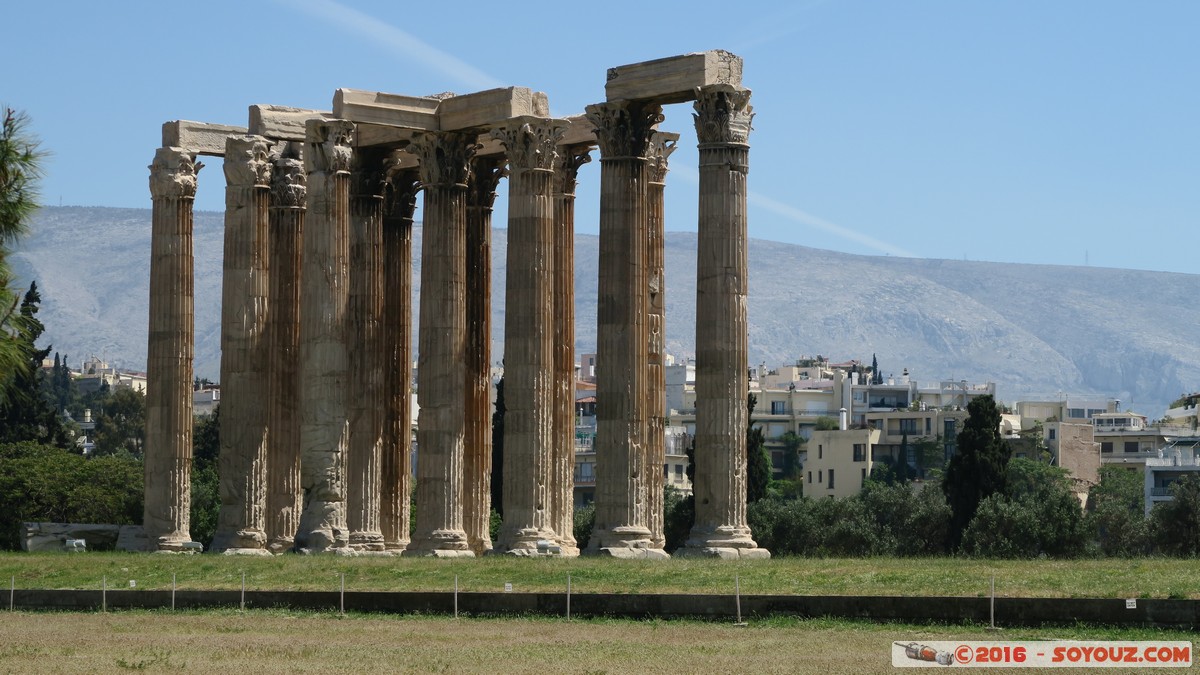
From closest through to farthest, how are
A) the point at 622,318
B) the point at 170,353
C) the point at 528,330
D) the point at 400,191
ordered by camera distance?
the point at 622,318
the point at 528,330
the point at 400,191
the point at 170,353

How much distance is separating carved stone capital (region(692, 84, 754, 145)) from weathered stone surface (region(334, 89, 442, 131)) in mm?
10443

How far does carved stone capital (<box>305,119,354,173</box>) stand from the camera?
76625mm

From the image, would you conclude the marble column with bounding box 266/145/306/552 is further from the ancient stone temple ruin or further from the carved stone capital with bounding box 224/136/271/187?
the carved stone capital with bounding box 224/136/271/187

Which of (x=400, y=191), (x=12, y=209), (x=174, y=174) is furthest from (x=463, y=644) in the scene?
(x=174, y=174)

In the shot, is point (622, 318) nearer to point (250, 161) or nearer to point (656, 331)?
point (656, 331)

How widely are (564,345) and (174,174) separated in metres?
16.5

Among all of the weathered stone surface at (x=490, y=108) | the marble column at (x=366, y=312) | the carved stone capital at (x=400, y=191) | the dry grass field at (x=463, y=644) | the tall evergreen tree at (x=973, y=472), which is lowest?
the dry grass field at (x=463, y=644)

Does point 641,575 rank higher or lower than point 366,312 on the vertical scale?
lower

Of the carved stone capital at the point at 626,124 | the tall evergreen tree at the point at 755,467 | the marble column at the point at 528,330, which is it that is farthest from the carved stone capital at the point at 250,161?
the tall evergreen tree at the point at 755,467

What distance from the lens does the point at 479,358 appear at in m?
80.3

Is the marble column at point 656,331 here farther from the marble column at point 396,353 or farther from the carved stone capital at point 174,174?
the carved stone capital at point 174,174

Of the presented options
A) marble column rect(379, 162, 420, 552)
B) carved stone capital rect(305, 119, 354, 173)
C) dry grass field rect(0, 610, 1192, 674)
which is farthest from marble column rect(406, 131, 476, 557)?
dry grass field rect(0, 610, 1192, 674)

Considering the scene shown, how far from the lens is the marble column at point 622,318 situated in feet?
240

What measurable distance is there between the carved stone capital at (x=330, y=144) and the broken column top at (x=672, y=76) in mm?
8656
